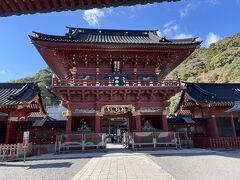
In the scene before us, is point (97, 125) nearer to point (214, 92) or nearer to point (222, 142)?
point (222, 142)

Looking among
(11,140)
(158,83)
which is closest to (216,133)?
(158,83)

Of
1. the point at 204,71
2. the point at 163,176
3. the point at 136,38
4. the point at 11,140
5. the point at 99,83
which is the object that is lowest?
the point at 163,176

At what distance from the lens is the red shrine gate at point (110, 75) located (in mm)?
18672

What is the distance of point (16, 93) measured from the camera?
728 inches

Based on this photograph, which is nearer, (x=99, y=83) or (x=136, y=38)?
(x=99, y=83)

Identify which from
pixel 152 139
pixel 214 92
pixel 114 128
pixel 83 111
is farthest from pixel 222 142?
pixel 114 128

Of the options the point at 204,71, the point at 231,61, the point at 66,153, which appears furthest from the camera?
the point at 204,71

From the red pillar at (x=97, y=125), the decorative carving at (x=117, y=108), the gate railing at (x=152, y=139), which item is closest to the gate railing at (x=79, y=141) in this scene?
the red pillar at (x=97, y=125)

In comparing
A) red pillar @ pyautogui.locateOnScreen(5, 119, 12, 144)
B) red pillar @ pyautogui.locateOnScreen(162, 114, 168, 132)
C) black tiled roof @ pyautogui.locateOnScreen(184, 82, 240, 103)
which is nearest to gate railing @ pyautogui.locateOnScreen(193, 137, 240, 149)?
black tiled roof @ pyautogui.locateOnScreen(184, 82, 240, 103)

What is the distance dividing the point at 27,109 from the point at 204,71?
Answer: 79.0 m

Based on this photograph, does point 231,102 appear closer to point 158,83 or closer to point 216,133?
point 216,133

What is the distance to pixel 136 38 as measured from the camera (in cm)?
2469

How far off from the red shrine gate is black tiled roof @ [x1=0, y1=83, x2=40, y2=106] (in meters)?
2.84

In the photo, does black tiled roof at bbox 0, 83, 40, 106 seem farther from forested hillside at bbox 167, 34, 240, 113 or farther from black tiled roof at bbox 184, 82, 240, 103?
forested hillside at bbox 167, 34, 240, 113
